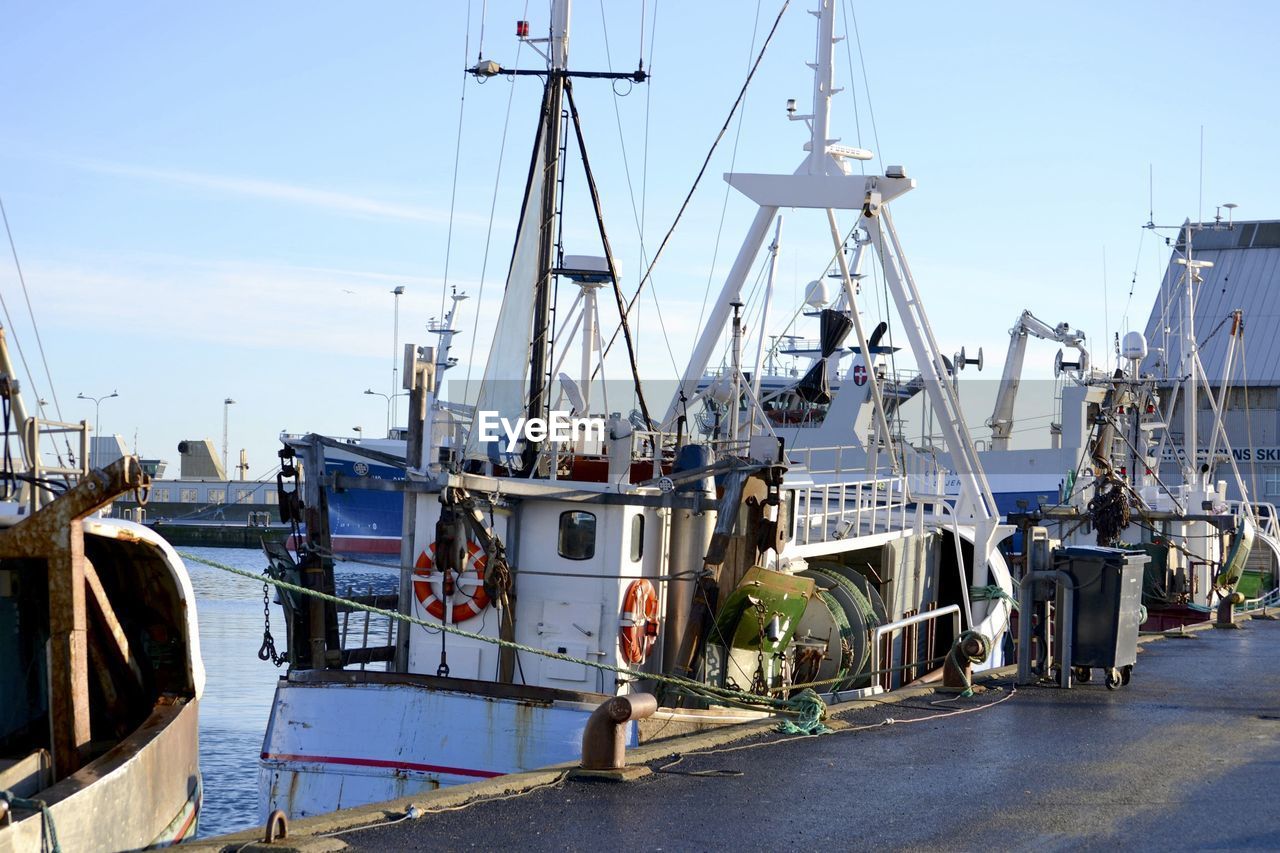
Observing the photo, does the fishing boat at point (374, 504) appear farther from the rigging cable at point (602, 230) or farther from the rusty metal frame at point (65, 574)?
the rusty metal frame at point (65, 574)

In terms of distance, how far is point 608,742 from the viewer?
9.45m

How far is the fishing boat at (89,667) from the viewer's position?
8.10 m

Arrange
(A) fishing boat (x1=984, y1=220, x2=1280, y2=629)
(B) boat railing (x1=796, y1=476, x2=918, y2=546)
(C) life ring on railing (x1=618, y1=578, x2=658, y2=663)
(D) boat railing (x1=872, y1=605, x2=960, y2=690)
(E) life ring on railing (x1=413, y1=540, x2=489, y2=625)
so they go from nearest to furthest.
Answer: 1. (E) life ring on railing (x1=413, y1=540, x2=489, y2=625)
2. (C) life ring on railing (x1=618, y1=578, x2=658, y2=663)
3. (D) boat railing (x1=872, y1=605, x2=960, y2=690)
4. (B) boat railing (x1=796, y1=476, x2=918, y2=546)
5. (A) fishing boat (x1=984, y1=220, x2=1280, y2=629)

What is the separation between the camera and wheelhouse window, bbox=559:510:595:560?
555 inches

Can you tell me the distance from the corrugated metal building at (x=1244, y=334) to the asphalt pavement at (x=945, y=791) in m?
50.1

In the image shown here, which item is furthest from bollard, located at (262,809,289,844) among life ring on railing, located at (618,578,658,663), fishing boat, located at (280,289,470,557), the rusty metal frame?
fishing boat, located at (280,289,470,557)

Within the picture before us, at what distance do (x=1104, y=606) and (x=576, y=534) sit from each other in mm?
5063

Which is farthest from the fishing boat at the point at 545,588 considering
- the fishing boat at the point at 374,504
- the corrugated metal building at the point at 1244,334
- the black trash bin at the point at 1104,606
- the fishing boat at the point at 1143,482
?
the corrugated metal building at the point at 1244,334

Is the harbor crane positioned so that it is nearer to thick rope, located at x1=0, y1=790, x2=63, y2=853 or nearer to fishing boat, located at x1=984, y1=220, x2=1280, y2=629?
fishing boat, located at x1=984, y1=220, x2=1280, y2=629

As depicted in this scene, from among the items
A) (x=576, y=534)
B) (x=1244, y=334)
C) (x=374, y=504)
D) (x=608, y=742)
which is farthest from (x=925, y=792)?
(x=1244, y=334)

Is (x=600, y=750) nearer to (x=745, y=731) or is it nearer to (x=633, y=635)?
(x=745, y=731)

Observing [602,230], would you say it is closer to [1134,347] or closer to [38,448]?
[38,448]

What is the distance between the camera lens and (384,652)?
52.4ft

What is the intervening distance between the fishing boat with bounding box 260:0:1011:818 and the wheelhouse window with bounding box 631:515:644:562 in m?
0.02
